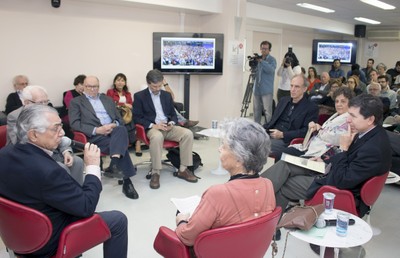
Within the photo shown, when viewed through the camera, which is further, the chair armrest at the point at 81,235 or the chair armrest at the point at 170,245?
the chair armrest at the point at 81,235

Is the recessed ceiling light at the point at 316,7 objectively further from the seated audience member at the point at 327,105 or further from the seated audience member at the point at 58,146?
the seated audience member at the point at 58,146

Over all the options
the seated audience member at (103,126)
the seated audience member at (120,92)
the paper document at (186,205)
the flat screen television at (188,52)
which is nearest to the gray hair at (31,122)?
the paper document at (186,205)

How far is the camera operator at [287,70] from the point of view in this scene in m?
6.72

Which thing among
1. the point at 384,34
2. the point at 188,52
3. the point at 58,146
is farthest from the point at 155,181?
the point at 384,34

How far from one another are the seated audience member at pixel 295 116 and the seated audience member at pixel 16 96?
3.14 m

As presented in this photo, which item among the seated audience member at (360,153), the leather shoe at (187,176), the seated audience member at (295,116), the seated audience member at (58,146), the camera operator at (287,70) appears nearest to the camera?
the seated audience member at (360,153)

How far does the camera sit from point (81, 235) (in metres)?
1.72

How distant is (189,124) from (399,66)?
620 centimetres

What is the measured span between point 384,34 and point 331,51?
8.32 feet

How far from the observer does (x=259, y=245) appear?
151cm

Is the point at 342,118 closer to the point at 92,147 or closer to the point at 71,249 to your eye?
the point at 92,147

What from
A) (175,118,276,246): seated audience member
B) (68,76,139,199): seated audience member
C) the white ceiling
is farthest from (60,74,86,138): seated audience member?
the white ceiling

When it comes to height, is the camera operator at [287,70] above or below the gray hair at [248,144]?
above

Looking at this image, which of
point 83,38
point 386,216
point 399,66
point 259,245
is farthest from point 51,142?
point 399,66
